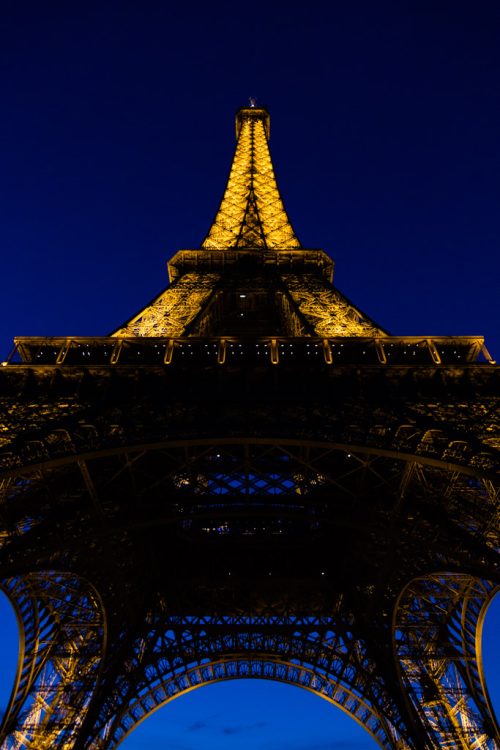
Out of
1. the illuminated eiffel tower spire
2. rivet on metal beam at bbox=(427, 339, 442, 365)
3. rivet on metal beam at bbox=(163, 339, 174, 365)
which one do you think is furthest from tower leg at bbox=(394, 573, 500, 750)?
the illuminated eiffel tower spire

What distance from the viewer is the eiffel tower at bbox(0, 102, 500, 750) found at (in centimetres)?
1471

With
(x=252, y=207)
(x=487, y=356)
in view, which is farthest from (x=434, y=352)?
(x=252, y=207)

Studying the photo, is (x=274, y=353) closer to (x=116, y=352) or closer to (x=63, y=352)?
(x=116, y=352)

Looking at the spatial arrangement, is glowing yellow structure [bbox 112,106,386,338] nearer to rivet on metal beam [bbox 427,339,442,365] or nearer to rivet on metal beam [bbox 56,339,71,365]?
rivet on metal beam [bbox 56,339,71,365]

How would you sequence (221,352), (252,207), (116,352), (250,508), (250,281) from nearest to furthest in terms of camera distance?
(221,352) → (116,352) → (250,508) → (250,281) → (252,207)

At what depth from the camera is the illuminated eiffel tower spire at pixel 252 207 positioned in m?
35.8

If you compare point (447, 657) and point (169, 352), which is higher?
point (169, 352)

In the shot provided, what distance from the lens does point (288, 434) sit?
14.0 metres

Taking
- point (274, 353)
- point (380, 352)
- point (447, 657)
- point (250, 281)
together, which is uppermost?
point (250, 281)

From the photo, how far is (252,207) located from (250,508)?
84.6 ft

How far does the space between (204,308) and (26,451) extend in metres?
11.9

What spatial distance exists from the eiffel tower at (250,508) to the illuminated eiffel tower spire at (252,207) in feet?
16.6

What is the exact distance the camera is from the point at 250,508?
19.4m

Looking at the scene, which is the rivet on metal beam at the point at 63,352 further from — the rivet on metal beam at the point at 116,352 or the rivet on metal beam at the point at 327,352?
the rivet on metal beam at the point at 327,352
